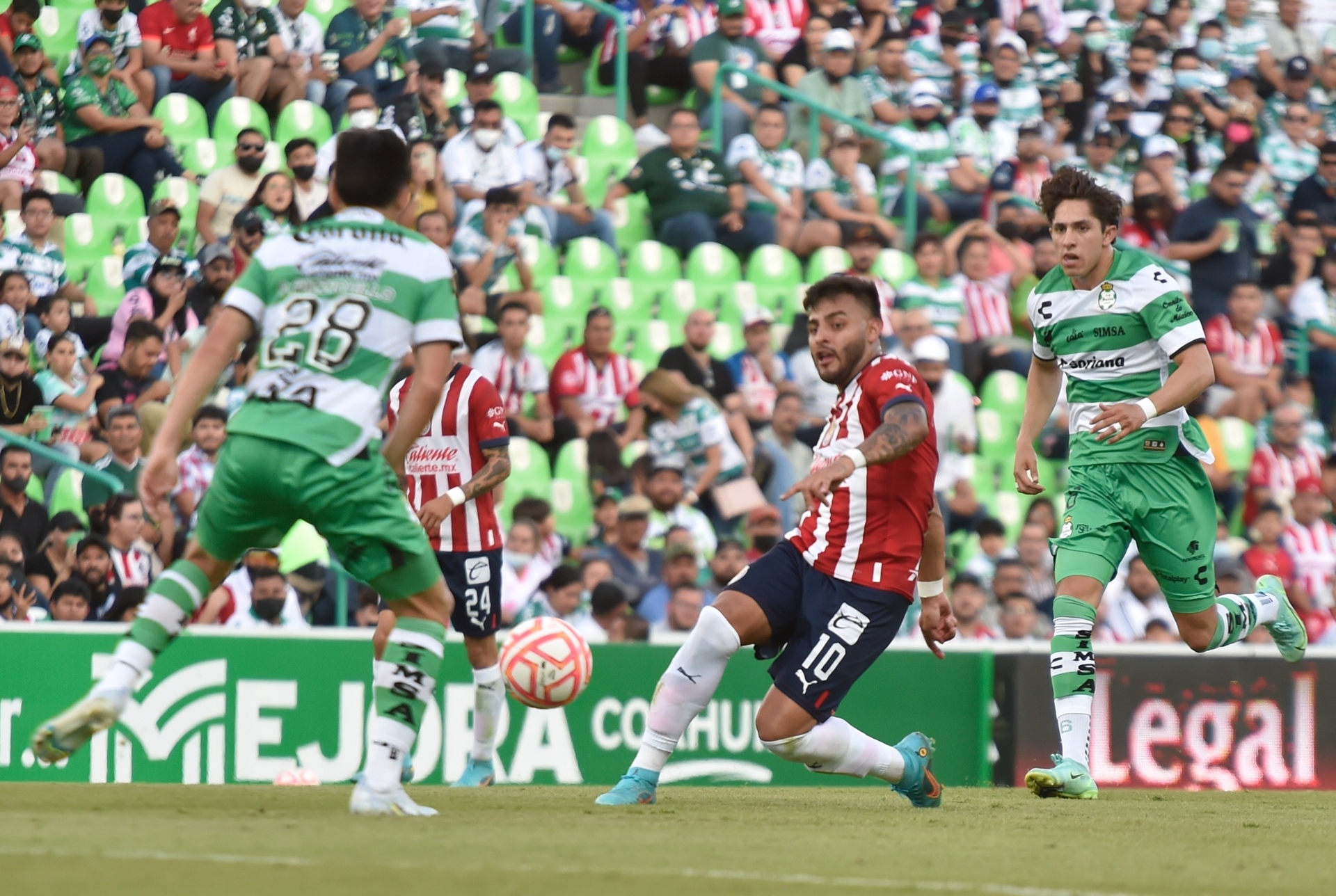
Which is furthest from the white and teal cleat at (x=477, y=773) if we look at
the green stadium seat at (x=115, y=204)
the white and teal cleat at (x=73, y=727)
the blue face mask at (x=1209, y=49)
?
the blue face mask at (x=1209, y=49)

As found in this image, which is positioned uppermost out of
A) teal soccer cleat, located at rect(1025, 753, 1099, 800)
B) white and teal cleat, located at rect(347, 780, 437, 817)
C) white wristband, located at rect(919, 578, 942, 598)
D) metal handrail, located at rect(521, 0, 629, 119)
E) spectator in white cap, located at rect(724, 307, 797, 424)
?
metal handrail, located at rect(521, 0, 629, 119)

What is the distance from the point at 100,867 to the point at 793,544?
3.48 metres

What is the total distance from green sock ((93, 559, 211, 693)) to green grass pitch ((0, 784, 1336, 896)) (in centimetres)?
51

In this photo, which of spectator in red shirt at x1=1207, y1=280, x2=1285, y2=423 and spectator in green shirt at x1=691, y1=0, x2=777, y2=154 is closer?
spectator in red shirt at x1=1207, y1=280, x2=1285, y2=423

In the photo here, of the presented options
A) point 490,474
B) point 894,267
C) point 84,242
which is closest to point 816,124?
point 894,267

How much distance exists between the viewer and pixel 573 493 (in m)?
15.0

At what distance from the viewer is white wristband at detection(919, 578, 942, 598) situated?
25.9ft

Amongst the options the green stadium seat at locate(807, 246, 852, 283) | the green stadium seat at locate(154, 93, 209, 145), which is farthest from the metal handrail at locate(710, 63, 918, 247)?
the green stadium seat at locate(154, 93, 209, 145)

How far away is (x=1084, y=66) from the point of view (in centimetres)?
2092

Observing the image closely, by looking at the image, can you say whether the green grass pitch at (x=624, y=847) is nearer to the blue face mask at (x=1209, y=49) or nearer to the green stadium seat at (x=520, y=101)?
the green stadium seat at (x=520, y=101)

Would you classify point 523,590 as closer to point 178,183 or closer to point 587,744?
point 587,744

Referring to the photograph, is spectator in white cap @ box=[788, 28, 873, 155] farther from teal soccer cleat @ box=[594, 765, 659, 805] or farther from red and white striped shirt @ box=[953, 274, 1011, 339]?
teal soccer cleat @ box=[594, 765, 659, 805]

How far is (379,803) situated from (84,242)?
958 cm

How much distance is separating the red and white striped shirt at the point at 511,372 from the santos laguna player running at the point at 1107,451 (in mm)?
6732
